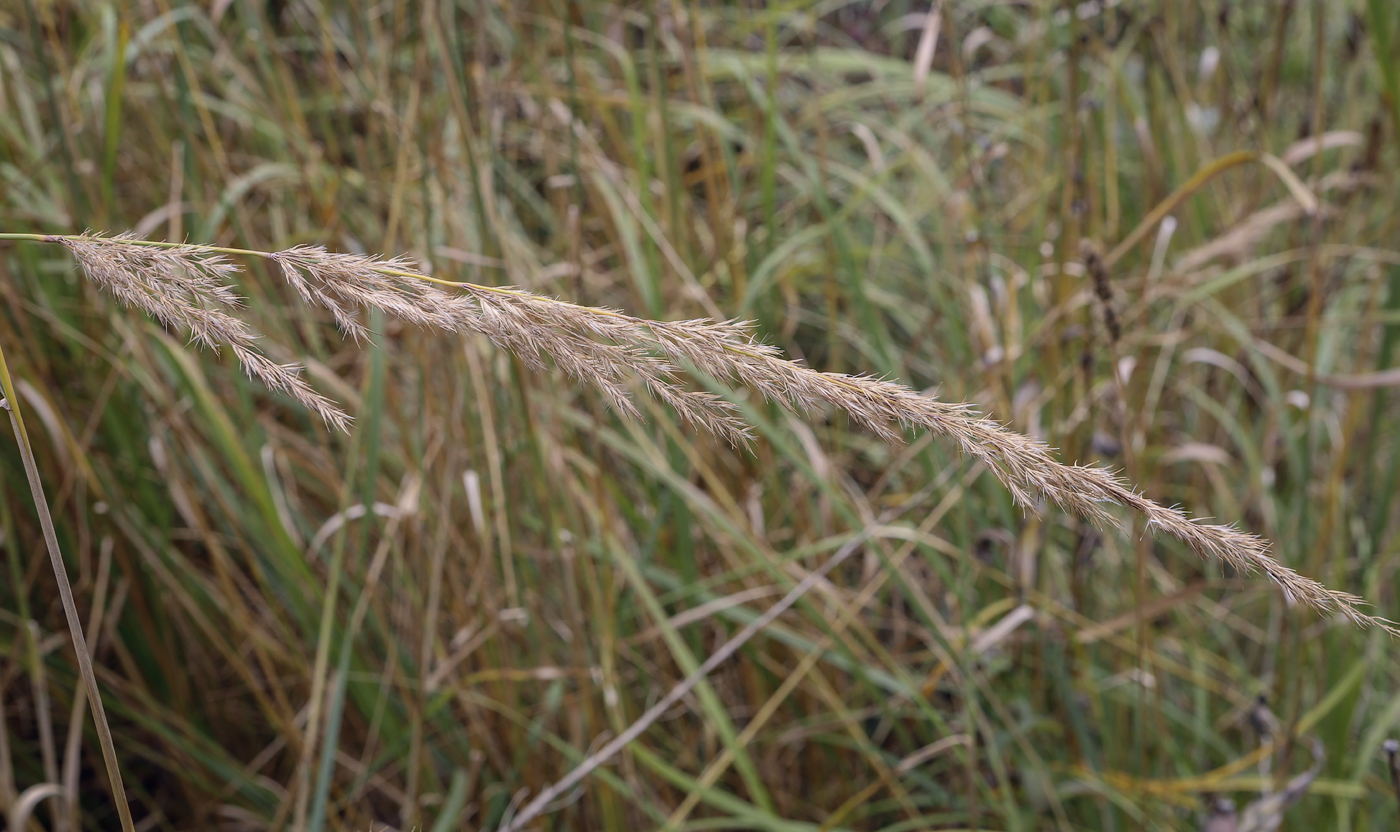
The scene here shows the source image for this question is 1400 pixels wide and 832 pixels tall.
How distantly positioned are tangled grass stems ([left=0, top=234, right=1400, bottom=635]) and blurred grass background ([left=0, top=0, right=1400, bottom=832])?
0.61 m

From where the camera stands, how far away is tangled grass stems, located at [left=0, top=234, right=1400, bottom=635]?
39cm

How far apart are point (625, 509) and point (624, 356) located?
41.5 inches

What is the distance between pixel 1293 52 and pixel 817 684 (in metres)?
2.18

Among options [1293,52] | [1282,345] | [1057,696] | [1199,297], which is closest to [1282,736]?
[1057,696]

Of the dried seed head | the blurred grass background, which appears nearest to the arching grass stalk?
the dried seed head

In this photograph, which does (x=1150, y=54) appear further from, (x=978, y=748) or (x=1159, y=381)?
(x=978, y=748)

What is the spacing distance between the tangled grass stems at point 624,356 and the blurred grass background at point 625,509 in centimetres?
61

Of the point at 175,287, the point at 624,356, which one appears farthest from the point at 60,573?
the point at 624,356

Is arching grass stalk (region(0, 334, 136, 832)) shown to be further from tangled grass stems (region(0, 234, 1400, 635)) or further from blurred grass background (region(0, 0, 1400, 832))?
blurred grass background (region(0, 0, 1400, 832))

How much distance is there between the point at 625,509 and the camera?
144 cm

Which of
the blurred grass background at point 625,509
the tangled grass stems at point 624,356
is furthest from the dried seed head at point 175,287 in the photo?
the blurred grass background at point 625,509

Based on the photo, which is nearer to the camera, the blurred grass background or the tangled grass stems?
the tangled grass stems

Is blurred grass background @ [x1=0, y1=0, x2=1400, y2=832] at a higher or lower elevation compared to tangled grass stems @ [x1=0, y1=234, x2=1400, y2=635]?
lower

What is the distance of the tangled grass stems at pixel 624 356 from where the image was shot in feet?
1.26
